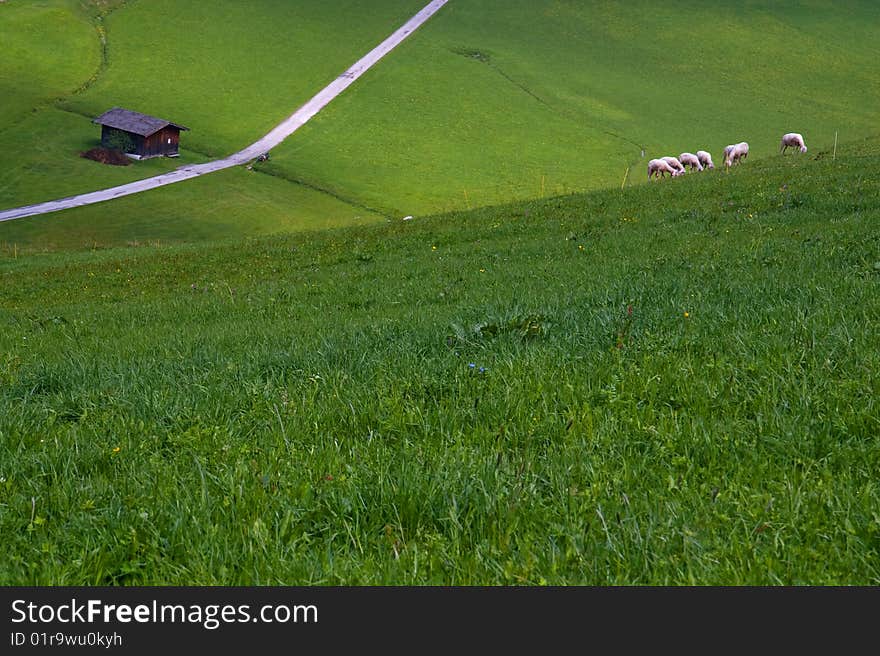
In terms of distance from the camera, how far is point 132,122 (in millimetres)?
76875

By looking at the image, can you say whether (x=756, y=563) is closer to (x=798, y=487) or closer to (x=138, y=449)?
(x=798, y=487)

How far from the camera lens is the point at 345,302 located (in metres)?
13.1

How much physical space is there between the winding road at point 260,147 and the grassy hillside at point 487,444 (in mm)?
60046

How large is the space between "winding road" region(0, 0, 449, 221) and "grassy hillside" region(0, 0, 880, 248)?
188cm

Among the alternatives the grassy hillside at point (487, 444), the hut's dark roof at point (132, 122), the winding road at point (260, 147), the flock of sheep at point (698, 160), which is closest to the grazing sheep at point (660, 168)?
the flock of sheep at point (698, 160)

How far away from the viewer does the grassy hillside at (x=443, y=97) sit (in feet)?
225

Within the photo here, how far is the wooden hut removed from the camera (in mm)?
76375

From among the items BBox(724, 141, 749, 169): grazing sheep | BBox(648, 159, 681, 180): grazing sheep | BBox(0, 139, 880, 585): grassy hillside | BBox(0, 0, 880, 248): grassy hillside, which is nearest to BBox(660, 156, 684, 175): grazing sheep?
BBox(648, 159, 681, 180): grazing sheep

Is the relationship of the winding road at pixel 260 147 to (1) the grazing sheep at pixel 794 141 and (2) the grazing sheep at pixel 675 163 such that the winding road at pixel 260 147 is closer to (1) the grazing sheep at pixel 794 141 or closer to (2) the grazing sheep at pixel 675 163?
(2) the grazing sheep at pixel 675 163

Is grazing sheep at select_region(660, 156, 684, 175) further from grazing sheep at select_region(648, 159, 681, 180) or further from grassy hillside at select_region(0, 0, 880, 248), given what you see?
grassy hillside at select_region(0, 0, 880, 248)

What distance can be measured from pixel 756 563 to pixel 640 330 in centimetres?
358

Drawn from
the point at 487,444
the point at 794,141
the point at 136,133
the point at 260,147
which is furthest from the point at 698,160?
the point at 487,444

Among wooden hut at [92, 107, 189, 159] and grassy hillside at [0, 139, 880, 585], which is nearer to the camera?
grassy hillside at [0, 139, 880, 585]

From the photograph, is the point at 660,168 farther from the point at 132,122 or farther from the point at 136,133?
the point at 132,122
